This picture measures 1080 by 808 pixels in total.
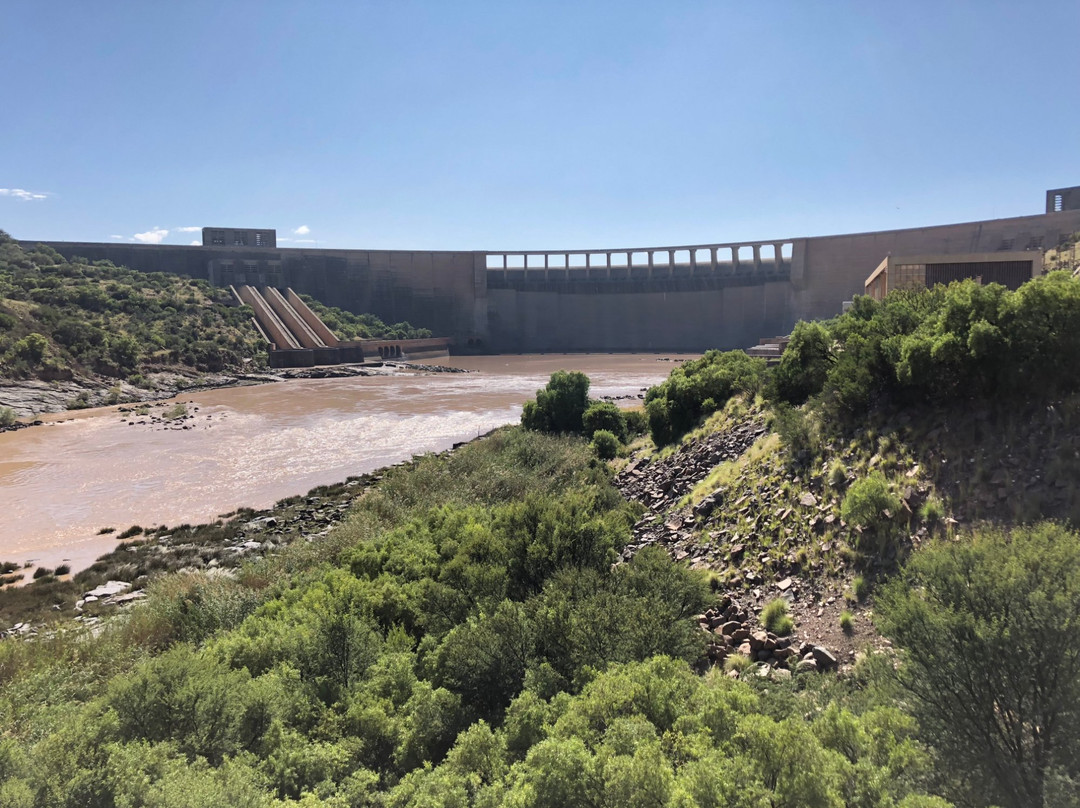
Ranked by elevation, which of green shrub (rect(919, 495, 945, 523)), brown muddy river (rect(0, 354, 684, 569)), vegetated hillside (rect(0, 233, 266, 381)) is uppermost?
vegetated hillside (rect(0, 233, 266, 381))

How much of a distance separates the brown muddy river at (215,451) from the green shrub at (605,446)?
8.17 metres

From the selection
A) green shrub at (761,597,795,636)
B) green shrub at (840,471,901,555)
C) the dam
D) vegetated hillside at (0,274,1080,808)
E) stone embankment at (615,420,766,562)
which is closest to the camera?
vegetated hillside at (0,274,1080,808)

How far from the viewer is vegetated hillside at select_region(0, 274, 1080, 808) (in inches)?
156

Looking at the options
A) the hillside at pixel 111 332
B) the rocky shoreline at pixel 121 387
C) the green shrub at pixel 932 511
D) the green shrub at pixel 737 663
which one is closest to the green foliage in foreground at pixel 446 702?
the green shrub at pixel 737 663

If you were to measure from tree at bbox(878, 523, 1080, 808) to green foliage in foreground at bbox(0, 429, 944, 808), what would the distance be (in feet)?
1.28

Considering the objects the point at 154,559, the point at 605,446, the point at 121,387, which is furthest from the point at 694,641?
the point at 121,387

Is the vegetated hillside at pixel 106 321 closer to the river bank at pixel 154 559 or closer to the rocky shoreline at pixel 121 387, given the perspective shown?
the rocky shoreline at pixel 121 387

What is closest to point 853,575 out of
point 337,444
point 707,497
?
point 707,497

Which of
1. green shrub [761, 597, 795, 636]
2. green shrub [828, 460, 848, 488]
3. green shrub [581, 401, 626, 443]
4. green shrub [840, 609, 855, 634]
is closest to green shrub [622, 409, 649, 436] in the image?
green shrub [581, 401, 626, 443]

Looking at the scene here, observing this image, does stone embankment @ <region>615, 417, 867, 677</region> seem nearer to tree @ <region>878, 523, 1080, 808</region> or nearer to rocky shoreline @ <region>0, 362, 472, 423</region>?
tree @ <region>878, 523, 1080, 808</region>

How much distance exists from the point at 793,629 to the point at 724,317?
63.3 metres

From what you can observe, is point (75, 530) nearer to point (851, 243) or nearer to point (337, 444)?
point (337, 444)

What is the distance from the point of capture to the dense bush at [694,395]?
1709cm

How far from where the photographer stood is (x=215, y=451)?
25219 mm
